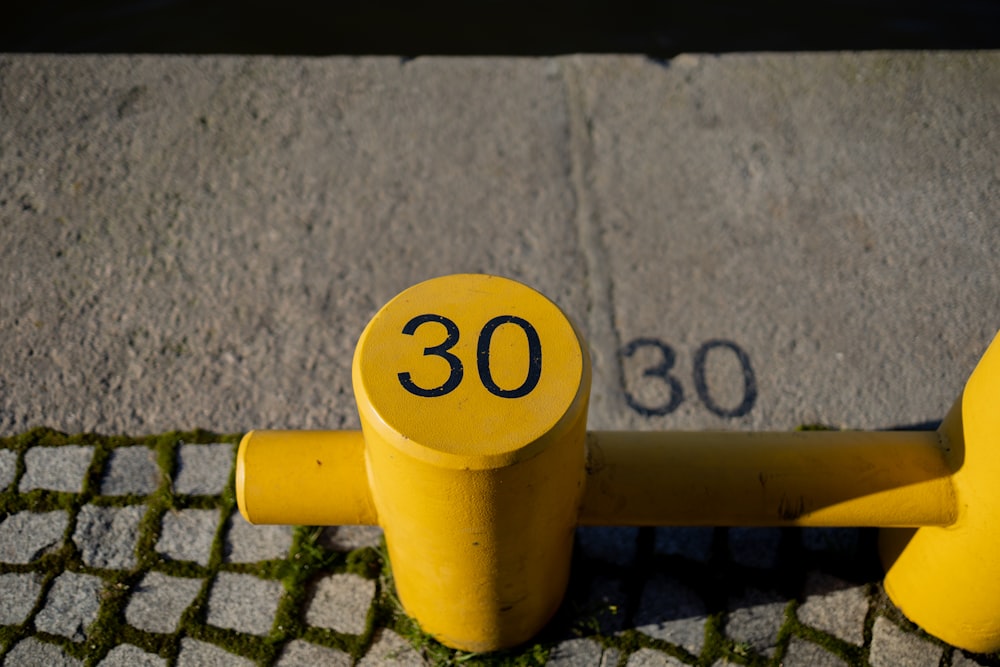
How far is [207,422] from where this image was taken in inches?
118

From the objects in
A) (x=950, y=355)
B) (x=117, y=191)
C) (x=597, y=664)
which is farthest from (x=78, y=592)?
(x=950, y=355)

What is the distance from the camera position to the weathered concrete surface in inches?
123

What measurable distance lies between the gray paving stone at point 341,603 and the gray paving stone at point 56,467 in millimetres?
853

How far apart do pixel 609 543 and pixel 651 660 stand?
38 cm

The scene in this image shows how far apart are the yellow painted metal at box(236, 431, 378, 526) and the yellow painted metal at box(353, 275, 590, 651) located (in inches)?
2.7

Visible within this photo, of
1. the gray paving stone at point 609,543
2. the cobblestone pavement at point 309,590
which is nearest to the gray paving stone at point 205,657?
the cobblestone pavement at point 309,590

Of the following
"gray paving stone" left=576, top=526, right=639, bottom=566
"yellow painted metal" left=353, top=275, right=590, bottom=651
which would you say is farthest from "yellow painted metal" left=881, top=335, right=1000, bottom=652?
"yellow painted metal" left=353, top=275, right=590, bottom=651

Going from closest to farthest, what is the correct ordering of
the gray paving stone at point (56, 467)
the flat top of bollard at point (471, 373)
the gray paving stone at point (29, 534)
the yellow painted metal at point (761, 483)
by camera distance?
the flat top of bollard at point (471, 373), the yellow painted metal at point (761, 483), the gray paving stone at point (29, 534), the gray paving stone at point (56, 467)

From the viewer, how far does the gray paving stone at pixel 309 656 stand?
8.15 feet

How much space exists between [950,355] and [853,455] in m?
1.18

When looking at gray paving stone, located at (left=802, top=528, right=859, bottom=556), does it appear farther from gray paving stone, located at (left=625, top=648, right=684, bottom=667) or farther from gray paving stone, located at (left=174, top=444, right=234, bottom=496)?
gray paving stone, located at (left=174, top=444, right=234, bottom=496)

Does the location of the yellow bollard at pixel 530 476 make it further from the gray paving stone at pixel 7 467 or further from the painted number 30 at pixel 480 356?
the gray paving stone at pixel 7 467

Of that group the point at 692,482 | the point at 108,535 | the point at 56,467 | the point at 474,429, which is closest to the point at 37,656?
the point at 108,535

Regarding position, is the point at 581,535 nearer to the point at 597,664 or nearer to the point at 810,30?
the point at 597,664
